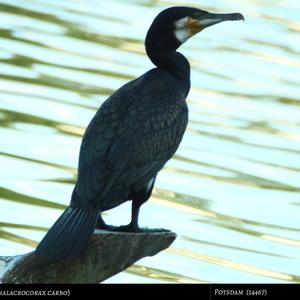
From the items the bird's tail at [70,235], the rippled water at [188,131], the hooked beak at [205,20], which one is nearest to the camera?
the bird's tail at [70,235]

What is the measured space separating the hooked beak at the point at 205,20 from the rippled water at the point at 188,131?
1.75m

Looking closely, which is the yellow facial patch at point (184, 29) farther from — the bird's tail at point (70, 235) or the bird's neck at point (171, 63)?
the bird's tail at point (70, 235)

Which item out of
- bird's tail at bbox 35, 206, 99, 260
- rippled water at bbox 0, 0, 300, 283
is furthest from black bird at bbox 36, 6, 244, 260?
rippled water at bbox 0, 0, 300, 283

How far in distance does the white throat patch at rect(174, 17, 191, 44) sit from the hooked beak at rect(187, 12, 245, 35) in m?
0.02

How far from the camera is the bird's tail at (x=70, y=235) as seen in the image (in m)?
6.16

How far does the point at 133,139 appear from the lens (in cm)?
679

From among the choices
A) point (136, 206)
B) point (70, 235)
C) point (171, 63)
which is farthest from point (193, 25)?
point (70, 235)

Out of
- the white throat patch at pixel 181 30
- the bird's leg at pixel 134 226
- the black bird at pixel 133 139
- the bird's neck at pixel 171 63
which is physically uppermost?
the white throat patch at pixel 181 30

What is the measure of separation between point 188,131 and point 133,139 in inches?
180

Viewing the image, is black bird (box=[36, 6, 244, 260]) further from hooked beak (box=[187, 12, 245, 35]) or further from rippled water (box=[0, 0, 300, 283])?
rippled water (box=[0, 0, 300, 283])

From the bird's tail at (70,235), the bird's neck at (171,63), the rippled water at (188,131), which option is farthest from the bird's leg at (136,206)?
the rippled water at (188,131)

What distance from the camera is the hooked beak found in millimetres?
7418

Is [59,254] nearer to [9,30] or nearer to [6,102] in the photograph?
[6,102]
